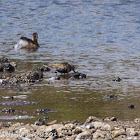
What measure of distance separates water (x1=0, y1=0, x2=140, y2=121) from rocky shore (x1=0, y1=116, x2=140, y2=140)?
3.29 feet

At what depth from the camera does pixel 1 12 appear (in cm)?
2270

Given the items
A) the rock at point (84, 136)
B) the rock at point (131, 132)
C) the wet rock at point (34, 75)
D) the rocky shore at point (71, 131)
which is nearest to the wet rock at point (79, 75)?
the wet rock at point (34, 75)

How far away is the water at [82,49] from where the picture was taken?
364 inches

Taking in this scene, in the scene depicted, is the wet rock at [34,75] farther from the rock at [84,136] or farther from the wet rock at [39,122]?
the rock at [84,136]

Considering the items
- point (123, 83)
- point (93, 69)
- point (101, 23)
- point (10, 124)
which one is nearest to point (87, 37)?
point (101, 23)

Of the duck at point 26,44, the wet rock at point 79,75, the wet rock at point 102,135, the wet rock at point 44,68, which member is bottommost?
the wet rock at point 102,135

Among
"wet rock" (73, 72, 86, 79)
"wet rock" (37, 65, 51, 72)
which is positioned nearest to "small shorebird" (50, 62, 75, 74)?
"wet rock" (37, 65, 51, 72)

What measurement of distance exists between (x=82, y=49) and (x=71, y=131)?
8805mm

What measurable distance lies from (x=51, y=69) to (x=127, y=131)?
19.2 ft

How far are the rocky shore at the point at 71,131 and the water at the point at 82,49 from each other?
100 centimetres

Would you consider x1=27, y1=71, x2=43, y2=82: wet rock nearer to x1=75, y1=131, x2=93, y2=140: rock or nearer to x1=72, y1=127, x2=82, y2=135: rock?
x1=72, y1=127, x2=82, y2=135: rock

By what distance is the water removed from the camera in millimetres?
9245

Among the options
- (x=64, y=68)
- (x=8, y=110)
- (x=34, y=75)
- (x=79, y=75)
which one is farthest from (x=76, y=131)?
(x=64, y=68)

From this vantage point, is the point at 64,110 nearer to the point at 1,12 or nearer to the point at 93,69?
the point at 93,69
